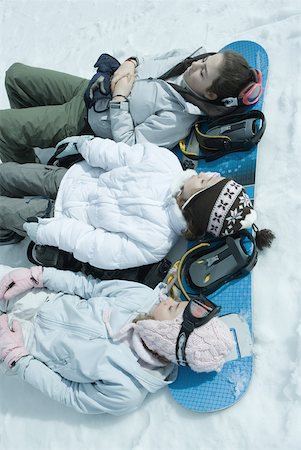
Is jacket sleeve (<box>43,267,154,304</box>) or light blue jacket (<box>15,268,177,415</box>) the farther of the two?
jacket sleeve (<box>43,267,154,304</box>)

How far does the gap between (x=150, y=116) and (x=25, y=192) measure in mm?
953

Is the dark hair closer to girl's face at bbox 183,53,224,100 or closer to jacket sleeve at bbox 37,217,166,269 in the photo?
girl's face at bbox 183,53,224,100

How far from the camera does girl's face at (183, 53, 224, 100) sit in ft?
8.35

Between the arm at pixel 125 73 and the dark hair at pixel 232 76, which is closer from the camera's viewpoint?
the dark hair at pixel 232 76

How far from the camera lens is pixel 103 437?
222 cm

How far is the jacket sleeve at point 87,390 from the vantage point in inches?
81.0

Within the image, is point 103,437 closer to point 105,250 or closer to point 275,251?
point 105,250

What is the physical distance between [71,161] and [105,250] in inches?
33.4

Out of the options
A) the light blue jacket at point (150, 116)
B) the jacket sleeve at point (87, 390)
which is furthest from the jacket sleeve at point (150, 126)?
the jacket sleeve at point (87, 390)

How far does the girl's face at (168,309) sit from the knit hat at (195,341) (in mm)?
36

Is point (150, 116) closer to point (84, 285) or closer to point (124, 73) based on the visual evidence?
point (124, 73)

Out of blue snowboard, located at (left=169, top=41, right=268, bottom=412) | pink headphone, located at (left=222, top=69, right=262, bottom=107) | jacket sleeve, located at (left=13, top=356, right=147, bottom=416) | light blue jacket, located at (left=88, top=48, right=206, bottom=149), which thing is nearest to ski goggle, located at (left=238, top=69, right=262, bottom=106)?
pink headphone, located at (left=222, top=69, right=262, bottom=107)

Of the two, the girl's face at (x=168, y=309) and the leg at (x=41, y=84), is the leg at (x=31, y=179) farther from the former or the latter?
the girl's face at (x=168, y=309)

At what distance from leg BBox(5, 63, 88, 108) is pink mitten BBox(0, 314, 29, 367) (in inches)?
64.6
